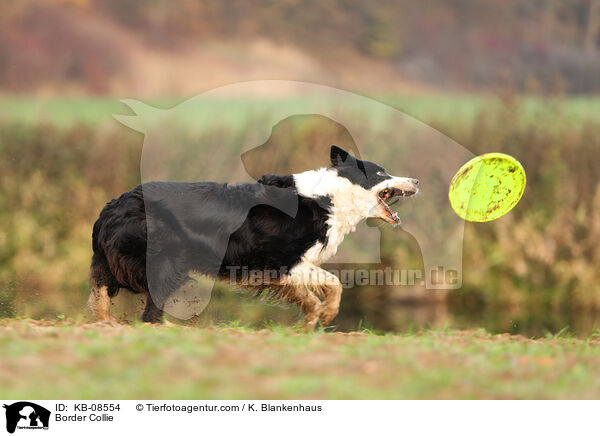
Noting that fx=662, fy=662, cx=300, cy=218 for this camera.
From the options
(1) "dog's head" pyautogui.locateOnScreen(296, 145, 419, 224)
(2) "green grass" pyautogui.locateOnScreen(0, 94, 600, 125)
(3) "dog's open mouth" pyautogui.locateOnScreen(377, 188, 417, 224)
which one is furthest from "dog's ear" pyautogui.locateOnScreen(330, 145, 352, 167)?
(2) "green grass" pyautogui.locateOnScreen(0, 94, 600, 125)

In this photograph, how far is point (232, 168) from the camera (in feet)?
37.3

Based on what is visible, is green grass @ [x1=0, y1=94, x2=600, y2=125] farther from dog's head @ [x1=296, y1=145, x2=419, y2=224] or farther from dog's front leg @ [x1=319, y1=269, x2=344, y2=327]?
dog's front leg @ [x1=319, y1=269, x2=344, y2=327]

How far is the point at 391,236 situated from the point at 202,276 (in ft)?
18.0

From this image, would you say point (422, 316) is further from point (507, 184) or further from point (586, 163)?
A: point (586, 163)

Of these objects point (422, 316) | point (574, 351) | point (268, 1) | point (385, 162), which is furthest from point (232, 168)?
point (268, 1)

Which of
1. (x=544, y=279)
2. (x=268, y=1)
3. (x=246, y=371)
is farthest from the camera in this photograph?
(x=268, y=1)

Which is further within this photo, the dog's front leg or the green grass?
the green grass

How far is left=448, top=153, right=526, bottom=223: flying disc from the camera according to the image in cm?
720

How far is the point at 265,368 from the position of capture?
4.09m

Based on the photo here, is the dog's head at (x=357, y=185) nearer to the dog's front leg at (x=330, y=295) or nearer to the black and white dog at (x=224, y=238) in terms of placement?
the black and white dog at (x=224, y=238)

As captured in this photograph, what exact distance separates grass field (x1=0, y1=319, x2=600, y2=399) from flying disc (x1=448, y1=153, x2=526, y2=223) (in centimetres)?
247
